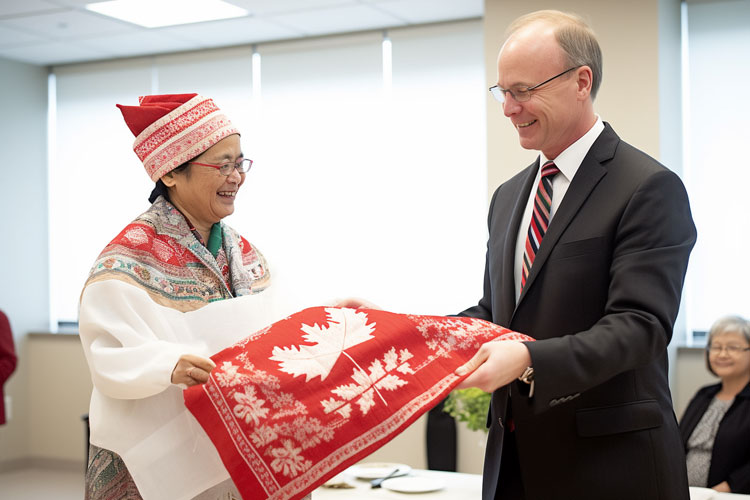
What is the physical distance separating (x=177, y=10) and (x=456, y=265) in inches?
102

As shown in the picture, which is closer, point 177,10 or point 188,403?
point 188,403

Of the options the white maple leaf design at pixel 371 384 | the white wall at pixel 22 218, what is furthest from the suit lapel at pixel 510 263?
the white wall at pixel 22 218

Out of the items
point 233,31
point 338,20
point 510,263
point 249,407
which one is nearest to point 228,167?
point 249,407

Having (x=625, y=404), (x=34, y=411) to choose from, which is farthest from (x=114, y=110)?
(x=625, y=404)

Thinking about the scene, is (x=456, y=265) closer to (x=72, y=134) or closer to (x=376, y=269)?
(x=376, y=269)

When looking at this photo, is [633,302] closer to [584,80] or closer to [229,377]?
[584,80]

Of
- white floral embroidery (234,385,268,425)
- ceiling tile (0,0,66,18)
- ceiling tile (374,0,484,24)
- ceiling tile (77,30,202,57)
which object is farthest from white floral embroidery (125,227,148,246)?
ceiling tile (77,30,202,57)

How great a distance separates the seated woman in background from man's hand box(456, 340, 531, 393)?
298 centimetres

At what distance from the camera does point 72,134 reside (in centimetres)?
737

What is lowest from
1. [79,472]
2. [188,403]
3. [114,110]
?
[79,472]

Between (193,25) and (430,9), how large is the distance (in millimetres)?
1691

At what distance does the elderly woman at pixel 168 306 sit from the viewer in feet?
6.55

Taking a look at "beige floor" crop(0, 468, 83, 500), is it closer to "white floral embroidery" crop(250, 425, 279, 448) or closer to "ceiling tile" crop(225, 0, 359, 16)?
"ceiling tile" crop(225, 0, 359, 16)

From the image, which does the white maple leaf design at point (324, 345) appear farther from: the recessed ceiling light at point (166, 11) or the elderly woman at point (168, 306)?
the recessed ceiling light at point (166, 11)
